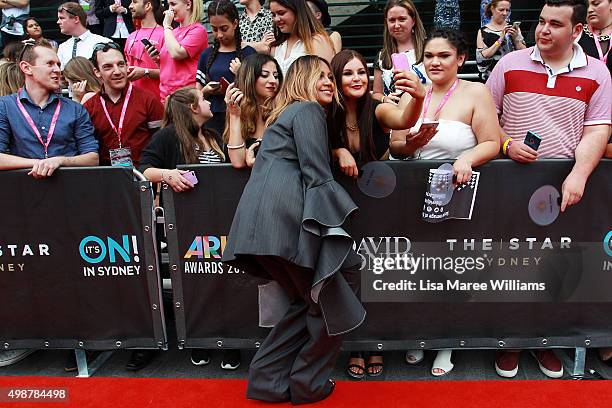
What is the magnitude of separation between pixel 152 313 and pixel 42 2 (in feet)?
29.1

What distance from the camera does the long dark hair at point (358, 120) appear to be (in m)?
3.77

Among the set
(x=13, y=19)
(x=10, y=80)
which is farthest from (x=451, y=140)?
(x=13, y=19)

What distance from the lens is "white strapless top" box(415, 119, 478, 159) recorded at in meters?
3.84

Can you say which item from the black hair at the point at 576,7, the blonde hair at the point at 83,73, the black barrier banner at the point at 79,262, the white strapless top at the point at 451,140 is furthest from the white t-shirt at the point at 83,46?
the black hair at the point at 576,7

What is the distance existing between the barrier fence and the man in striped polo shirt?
0.15 m

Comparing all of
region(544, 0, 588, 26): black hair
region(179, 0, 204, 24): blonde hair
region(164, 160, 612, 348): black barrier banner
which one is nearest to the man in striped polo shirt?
region(544, 0, 588, 26): black hair

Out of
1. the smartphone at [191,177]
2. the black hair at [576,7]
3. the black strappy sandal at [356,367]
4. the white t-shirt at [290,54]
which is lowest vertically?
the black strappy sandal at [356,367]

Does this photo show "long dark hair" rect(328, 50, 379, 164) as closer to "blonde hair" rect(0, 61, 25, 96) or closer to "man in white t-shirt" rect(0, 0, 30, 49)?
"blonde hair" rect(0, 61, 25, 96)

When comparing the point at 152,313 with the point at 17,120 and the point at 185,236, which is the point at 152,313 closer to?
the point at 185,236

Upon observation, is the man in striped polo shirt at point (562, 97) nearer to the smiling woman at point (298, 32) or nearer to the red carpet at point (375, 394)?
the red carpet at point (375, 394)

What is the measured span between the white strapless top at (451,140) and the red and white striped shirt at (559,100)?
40 centimetres

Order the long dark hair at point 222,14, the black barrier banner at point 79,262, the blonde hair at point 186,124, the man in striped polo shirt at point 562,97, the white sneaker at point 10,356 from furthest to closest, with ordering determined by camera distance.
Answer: the long dark hair at point 222,14
the white sneaker at point 10,356
the blonde hair at point 186,124
the black barrier banner at point 79,262
the man in striped polo shirt at point 562,97

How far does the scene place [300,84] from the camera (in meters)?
3.48

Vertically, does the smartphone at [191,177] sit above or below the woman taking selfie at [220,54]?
below
